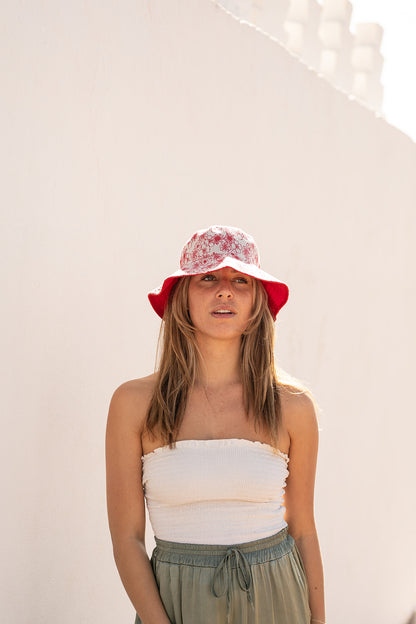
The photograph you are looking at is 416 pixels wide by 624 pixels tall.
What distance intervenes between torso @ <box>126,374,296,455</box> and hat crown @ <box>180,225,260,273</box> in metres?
0.33

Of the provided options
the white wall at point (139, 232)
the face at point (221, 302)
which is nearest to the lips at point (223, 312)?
the face at point (221, 302)

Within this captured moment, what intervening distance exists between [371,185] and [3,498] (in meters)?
2.83

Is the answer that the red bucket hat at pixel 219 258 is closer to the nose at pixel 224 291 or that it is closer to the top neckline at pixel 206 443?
the nose at pixel 224 291

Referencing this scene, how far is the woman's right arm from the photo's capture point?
7.01 feet

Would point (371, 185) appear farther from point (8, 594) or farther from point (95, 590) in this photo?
point (8, 594)

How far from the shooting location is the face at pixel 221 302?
7.32 ft

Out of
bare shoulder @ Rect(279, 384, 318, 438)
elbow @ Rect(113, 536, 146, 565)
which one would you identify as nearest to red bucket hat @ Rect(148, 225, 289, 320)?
bare shoulder @ Rect(279, 384, 318, 438)

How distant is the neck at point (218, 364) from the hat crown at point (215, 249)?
23cm

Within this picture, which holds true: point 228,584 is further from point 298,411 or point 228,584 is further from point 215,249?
point 215,249

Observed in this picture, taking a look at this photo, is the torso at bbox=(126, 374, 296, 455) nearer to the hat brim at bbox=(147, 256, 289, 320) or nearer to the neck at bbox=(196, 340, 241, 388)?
the neck at bbox=(196, 340, 241, 388)

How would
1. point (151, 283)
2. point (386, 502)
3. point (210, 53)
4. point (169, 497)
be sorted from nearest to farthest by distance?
point (169, 497), point (151, 283), point (210, 53), point (386, 502)

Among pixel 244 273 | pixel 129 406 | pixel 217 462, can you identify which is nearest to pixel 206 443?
pixel 217 462

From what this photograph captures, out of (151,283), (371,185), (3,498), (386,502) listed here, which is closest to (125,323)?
(151,283)

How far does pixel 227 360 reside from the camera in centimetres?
235
